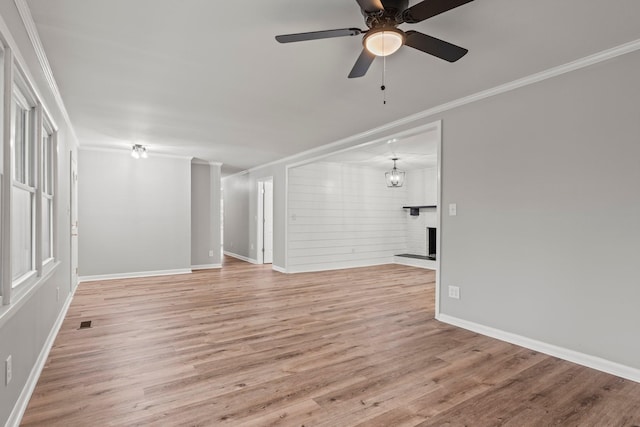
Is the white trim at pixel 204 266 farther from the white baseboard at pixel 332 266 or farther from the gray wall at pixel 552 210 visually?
the gray wall at pixel 552 210

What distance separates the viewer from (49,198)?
325cm

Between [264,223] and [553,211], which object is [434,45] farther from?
[264,223]

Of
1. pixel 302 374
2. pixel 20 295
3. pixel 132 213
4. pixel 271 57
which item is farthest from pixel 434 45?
pixel 132 213

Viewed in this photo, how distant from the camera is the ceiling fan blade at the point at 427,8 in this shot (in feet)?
5.33

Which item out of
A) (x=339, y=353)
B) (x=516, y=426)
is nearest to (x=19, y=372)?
(x=339, y=353)

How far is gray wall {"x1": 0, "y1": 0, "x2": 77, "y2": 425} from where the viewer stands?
5.82 ft

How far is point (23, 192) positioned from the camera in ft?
8.18

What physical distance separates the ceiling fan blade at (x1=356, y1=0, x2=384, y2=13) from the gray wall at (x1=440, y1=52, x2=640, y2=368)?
207cm

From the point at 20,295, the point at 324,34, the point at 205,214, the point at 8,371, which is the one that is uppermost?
the point at 324,34

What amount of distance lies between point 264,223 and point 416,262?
3757 millimetres

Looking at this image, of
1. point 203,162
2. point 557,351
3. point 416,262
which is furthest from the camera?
point 416,262

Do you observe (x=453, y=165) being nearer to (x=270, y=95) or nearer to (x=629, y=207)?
(x=629, y=207)

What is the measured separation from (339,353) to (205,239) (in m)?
5.45

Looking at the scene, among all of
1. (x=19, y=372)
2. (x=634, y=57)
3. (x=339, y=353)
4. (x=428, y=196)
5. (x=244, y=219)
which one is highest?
(x=634, y=57)
